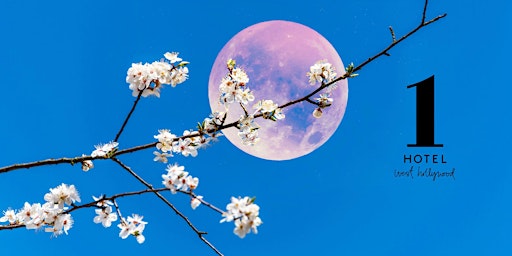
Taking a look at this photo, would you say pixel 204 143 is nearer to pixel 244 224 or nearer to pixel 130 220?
pixel 130 220

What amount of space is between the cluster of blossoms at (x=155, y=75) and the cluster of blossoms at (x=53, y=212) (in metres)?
0.94

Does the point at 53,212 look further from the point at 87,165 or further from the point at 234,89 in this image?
the point at 234,89

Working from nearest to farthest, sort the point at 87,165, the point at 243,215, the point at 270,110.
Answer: the point at 243,215, the point at 270,110, the point at 87,165

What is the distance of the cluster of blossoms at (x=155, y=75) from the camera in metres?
4.29

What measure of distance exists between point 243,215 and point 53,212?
172 centimetres

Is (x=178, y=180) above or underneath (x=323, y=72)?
underneath

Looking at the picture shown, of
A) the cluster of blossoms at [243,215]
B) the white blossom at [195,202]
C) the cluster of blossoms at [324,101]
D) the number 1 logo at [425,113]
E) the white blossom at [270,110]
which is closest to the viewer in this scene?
the cluster of blossoms at [243,215]

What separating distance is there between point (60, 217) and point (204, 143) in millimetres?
1281

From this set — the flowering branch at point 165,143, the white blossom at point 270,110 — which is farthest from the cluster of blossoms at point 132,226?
the white blossom at point 270,110

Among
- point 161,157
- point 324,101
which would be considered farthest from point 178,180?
point 324,101

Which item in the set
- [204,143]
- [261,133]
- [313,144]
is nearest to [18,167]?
[204,143]

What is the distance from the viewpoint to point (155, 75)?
14.1 feet

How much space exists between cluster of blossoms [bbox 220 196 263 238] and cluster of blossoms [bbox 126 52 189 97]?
4.26 feet

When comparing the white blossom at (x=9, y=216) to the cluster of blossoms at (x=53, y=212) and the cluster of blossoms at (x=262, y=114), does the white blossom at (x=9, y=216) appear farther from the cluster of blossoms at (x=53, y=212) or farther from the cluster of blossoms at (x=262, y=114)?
the cluster of blossoms at (x=262, y=114)
